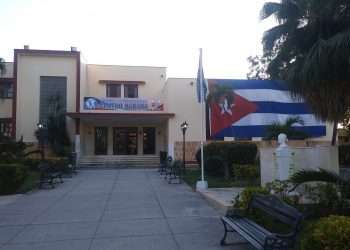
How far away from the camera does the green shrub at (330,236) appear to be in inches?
172

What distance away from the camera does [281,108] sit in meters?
28.8

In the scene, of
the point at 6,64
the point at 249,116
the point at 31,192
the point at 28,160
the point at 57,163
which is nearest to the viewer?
the point at 31,192

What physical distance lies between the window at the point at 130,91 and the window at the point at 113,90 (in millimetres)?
590

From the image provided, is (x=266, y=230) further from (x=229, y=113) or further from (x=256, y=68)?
(x=256, y=68)

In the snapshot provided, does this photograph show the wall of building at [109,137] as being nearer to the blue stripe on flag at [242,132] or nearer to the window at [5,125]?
the blue stripe on flag at [242,132]

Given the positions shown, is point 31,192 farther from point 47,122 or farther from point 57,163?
point 47,122

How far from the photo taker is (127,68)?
33.1 metres

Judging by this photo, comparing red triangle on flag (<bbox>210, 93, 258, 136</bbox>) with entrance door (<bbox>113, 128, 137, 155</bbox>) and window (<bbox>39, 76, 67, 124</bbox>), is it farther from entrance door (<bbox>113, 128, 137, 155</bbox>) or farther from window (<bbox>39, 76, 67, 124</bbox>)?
window (<bbox>39, 76, 67, 124</bbox>)

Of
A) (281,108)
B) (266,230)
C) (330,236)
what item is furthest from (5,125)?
(330,236)

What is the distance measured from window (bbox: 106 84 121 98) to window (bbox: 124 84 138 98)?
0.59 m

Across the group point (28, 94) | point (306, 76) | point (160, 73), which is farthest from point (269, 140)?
point (28, 94)

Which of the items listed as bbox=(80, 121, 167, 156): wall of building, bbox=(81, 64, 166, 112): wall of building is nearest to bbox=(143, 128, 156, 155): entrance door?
bbox=(80, 121, 167, 156): wall of building

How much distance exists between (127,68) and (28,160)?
41.7 feet

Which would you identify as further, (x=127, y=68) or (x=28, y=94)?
(x=127, y=68)
